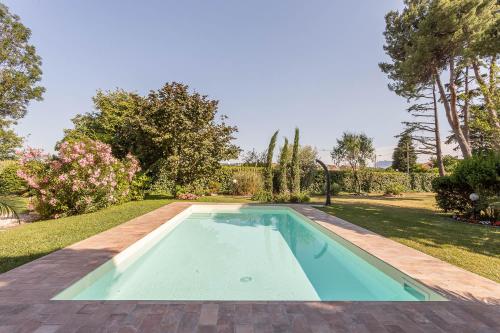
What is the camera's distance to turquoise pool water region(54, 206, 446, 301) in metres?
3.82

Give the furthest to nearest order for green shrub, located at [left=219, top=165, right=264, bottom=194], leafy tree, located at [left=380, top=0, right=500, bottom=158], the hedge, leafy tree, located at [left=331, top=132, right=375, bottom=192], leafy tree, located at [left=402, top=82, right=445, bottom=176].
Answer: leafy tree, located at [left=331, top=132, right=375, bottom=192] → the hedge → green shrub, located at [left=219, top=165, right=264, bottom=194] → leafy tree, located at [left=402, top=82, right=445, bottom=176] → leafy tree, located at [left=380, top=0, right=500, bottom=158]

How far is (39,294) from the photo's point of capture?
10.0ft

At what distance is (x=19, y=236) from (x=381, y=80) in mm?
18539

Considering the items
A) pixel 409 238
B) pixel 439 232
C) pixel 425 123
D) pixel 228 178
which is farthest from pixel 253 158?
pixel 409 238

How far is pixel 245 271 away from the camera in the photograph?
5078mm

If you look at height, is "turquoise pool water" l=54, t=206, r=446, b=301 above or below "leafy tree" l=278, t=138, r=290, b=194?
below

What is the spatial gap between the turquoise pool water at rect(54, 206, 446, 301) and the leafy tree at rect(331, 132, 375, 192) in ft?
61.3

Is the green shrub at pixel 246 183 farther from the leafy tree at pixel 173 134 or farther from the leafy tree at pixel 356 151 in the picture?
the leafy tree at pixel 356 151

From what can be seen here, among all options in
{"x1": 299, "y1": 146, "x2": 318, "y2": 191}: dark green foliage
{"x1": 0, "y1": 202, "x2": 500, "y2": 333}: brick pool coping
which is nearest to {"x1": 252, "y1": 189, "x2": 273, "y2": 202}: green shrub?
{"x1": 299, "y1": 146, "x2": 318, "y2": 191}: dark green foliage

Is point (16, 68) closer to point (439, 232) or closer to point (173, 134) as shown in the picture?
point (173, 134)

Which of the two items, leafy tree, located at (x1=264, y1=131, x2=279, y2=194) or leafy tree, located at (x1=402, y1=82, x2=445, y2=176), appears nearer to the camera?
leafy tree, located at (x1=402, y1=82, x2=445, y2=176)

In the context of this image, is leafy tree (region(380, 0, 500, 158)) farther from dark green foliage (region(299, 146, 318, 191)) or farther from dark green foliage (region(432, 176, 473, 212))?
dark green foliage (region(299, 146, 318, 191))

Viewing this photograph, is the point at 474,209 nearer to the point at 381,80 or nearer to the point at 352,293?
the point at 352,293

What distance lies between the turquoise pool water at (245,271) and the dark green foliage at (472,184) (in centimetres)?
578
